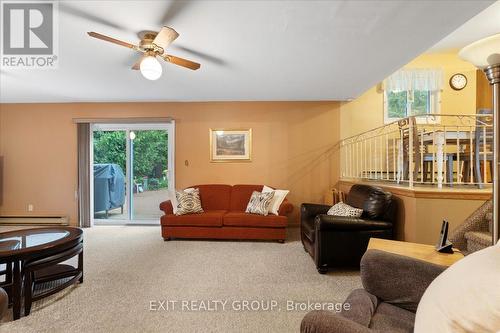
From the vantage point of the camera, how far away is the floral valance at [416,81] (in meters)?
4.87

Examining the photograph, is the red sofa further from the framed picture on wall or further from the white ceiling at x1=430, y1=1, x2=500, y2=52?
the white ceiling at x1=430, y1=1, x2=500, y2=52

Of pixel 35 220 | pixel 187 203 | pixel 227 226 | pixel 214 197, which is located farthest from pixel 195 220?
pixel 35 220

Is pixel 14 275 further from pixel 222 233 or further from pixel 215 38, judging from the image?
pixel 215 38

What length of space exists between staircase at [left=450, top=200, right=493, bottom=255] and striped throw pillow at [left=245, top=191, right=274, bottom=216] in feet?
7.52

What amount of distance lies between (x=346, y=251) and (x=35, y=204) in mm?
5765

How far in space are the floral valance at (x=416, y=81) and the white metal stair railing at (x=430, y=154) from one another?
666 millimetres

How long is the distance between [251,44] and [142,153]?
146 inches

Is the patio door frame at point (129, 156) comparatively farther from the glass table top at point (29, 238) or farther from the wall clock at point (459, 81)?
the wall clock at point (459, 81)

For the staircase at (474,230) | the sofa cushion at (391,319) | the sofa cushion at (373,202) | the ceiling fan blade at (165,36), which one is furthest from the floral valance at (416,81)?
the sofa cushion at (391,319)

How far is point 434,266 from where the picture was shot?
1383 mm

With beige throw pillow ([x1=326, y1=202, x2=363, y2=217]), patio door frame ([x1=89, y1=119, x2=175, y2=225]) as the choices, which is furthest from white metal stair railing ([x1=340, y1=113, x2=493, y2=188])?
patio door frame ([x1=89, y1=119, x2=175, y2=225])

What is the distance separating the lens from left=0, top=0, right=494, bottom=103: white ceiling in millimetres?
1990

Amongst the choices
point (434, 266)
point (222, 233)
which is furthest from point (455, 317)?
point (222, 233)

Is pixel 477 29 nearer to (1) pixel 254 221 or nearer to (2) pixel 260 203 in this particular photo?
(2) pixel 260 203
